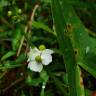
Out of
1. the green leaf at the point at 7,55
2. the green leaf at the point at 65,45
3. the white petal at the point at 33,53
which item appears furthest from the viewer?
the green leaf at the point at 7,55

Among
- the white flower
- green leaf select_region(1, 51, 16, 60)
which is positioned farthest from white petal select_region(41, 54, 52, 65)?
green leaf select_region(1, 51, 16, 60)

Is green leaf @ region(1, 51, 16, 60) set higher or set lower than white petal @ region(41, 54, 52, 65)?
lower

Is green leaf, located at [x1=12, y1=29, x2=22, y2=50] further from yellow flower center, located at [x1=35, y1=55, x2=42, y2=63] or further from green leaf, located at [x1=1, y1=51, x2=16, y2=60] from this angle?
yellow flower center, located at [x1=35, y1=55, x2=42, y2=63]

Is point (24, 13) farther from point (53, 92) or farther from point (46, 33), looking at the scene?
point (53, 92)

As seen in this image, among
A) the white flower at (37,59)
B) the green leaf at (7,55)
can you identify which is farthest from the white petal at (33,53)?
the green leaf at (7,55)

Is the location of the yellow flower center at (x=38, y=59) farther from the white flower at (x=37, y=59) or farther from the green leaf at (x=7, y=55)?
the green leaf at (x=7, y=55)

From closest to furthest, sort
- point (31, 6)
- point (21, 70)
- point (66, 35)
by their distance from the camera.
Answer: point (66, 35) → point (21, 70) → point (31, 6)

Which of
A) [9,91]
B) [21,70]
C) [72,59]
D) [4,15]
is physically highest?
[72,59]

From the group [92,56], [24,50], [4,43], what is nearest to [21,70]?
[24,50]

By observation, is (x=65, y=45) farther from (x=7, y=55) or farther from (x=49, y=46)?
(x=49, y=46)

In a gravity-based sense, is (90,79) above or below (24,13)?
below

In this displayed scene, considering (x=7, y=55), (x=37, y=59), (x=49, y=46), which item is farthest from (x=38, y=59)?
(x=49, y=46)
